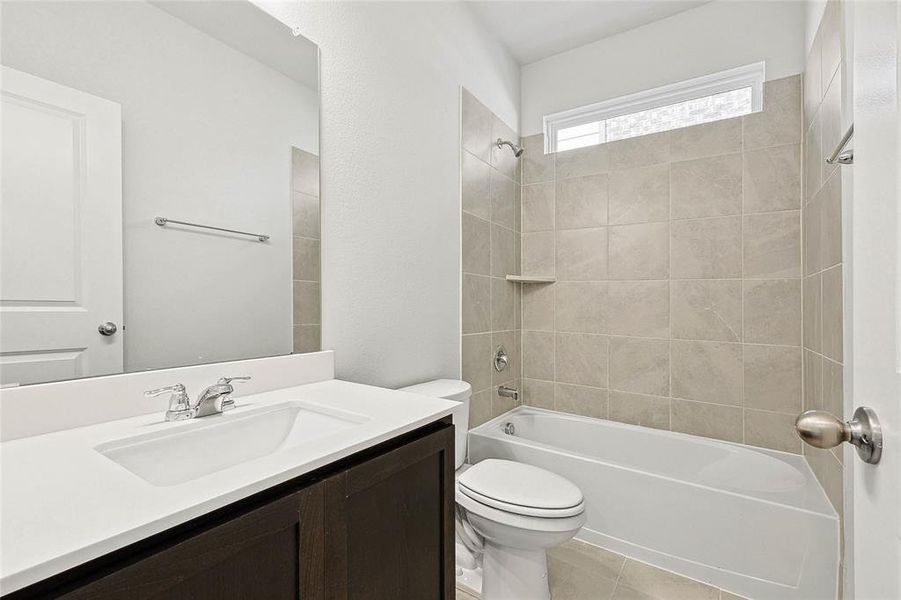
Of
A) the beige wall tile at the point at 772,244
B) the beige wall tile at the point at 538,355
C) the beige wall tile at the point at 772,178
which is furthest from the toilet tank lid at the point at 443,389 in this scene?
the beige wall tile at the point at 772,178

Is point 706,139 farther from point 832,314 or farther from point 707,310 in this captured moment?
point 832,314

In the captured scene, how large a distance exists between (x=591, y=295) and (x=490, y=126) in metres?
1.18

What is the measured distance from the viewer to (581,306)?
2.59m

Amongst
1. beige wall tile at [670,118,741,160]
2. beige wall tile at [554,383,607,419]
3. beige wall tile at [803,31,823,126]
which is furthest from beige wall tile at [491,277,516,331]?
beige wall tile at [803,31,823,126]

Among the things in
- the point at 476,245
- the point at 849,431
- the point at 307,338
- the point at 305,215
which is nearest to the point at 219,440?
the point at 307,338

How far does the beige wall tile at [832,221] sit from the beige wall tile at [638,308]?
0.80 metres

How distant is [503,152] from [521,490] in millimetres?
1951

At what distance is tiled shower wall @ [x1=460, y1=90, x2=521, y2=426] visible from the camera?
2240 mm

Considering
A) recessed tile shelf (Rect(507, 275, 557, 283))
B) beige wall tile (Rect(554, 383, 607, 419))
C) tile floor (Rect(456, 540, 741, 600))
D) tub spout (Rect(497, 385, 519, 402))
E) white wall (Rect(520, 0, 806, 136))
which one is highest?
white wall (Rect(520, 0, 806, 136))

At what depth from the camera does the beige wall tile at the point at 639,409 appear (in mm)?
2344

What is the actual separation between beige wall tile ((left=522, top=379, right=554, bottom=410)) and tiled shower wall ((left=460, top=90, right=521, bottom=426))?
9 centimetres

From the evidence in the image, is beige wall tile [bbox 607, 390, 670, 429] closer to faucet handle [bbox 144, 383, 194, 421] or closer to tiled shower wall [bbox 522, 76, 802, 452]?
tiled shower wall [bbox 522, 76, 802, 452]

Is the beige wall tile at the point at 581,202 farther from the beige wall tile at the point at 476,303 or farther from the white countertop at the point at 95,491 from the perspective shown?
the white countertop at the point at 95,491

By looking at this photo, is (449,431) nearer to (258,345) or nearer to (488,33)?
(258,345)
